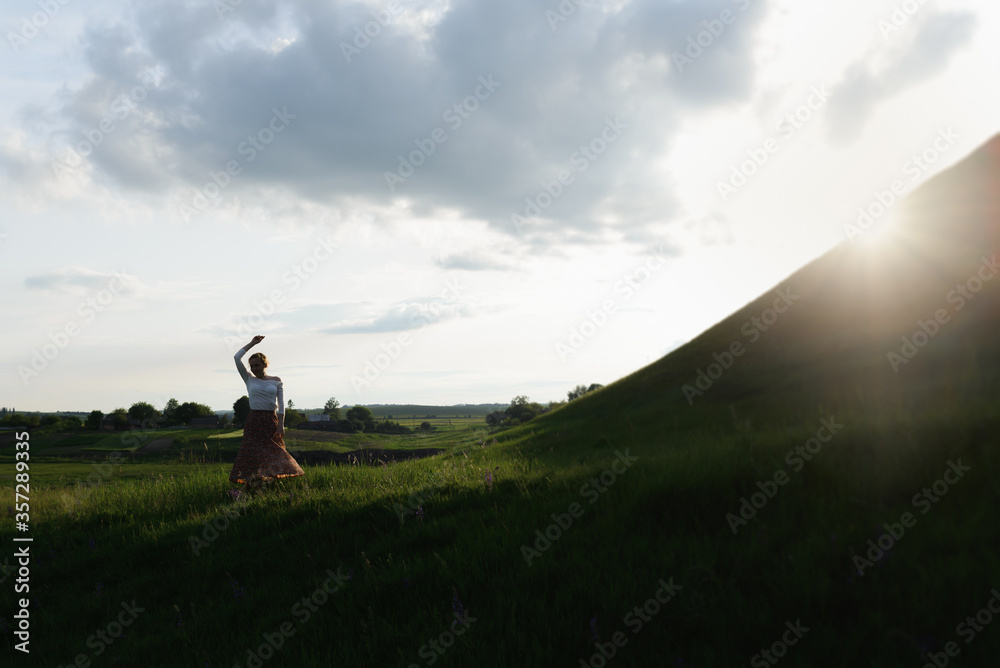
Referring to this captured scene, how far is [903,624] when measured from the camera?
3.27 meters

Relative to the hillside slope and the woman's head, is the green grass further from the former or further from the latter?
the woman's head

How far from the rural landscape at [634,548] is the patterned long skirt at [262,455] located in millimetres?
484

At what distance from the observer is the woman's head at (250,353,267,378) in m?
11.3

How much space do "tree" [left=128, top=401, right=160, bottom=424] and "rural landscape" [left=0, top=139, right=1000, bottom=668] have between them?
4704 inches

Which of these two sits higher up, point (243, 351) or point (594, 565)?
point (243, 351)

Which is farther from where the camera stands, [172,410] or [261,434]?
[172,410]

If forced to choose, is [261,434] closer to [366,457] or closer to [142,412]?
[366,457]

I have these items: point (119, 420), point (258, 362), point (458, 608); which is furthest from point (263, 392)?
point (119, 420)

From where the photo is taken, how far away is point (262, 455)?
1115 centimetres

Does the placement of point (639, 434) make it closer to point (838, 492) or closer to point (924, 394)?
point (924, 394)

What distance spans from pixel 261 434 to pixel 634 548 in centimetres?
908

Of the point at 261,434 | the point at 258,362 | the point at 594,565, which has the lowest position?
the point at 594,565

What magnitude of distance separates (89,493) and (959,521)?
49.0ft

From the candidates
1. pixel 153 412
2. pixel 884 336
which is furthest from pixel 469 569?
pixel 153 412
